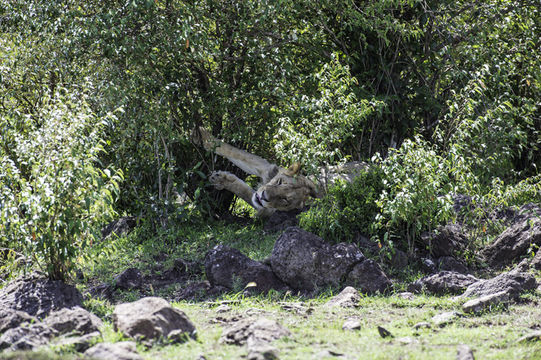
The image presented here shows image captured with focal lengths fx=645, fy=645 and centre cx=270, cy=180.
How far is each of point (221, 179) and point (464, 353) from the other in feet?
18.1

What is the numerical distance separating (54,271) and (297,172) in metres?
3.48

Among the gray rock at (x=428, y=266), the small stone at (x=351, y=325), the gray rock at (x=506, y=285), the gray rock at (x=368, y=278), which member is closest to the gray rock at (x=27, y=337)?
the small stone at (x=351, y=325)

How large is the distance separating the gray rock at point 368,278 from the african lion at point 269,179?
158 cm

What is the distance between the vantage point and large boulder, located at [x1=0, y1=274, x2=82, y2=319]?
5.45 meters

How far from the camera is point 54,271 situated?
229 inches

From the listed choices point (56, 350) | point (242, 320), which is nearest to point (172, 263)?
point (242, 320)

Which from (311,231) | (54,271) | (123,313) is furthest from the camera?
(311,231)

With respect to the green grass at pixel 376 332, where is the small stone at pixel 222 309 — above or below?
below

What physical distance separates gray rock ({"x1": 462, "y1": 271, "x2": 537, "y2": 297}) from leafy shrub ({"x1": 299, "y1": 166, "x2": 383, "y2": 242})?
4.82 feet

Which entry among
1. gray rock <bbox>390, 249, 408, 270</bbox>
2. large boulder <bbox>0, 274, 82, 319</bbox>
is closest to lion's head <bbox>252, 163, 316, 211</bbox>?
gray rock <bbox>390, 249, 408, 270</bbox>

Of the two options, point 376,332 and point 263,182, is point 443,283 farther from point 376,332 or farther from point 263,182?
point 263,182

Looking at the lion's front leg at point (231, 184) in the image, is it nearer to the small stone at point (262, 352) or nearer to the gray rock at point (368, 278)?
the gray rock at point (368, 278)

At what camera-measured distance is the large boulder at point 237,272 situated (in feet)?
21.2

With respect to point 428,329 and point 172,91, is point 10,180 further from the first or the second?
point 428,329
